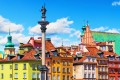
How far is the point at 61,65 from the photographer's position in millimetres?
103312

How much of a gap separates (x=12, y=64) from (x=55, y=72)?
10.1 m

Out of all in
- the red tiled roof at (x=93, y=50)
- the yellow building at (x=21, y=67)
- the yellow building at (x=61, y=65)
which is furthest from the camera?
the red tiled roof at (x=93, y=50)

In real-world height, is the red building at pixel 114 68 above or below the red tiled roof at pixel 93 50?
below

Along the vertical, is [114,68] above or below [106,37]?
below

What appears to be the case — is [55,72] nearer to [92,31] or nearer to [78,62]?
[78,62]

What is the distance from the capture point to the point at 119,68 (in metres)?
112

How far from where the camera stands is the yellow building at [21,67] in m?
99.5

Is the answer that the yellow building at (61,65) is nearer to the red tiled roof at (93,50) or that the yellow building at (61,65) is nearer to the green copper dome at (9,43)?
the red tiled roof at (93,50)

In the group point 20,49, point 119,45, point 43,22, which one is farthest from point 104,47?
point 43,22

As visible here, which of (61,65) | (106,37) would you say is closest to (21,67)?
(61,65)

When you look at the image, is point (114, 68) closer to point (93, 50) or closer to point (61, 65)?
point (93, 50)

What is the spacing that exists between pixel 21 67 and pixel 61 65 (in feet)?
30.7

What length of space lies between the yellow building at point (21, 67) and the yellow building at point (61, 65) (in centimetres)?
422

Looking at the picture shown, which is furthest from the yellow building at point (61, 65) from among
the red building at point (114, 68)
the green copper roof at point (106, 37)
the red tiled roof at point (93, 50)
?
the green copper roof at point (106, 37)
